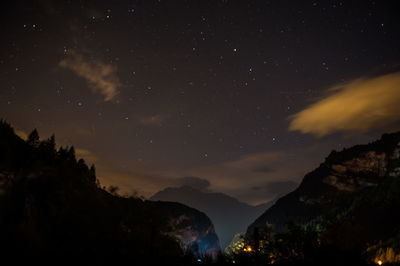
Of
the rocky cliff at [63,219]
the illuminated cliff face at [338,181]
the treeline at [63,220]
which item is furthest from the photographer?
the illuminated cliff face at [338,181]

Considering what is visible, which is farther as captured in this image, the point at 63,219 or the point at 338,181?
the point at 338,181

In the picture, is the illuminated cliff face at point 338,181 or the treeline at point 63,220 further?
the illuminated cliff face at point 338,181

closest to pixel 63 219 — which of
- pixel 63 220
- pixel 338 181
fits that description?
pixel 63 220

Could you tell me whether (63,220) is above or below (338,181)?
below

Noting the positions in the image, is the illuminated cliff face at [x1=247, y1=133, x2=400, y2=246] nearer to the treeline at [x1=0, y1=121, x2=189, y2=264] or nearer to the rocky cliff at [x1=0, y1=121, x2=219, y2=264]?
the rocky cliff at [x1=0, y1=121, x2=219, y2=264]

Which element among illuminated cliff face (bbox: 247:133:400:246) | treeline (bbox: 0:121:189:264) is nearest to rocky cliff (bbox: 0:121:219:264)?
treeline (bbox: 0:121:189:264)

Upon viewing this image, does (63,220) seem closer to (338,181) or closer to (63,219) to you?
(63,219)

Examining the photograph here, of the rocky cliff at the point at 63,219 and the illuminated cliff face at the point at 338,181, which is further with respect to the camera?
the illuminated cliff face at the point at 338,181

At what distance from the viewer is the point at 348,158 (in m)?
165

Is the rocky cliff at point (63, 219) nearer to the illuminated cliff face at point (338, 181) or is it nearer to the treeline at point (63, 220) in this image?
the treeline at point (63, 220)

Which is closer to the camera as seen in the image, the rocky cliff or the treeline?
the rocky cliff

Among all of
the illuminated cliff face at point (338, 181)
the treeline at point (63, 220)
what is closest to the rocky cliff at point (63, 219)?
the treeline at point (63, 220)

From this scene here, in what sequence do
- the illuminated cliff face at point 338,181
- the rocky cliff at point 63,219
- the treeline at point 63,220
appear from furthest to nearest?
the illuminated cliff face at point 338,181
the treeline at point 63,220
the rocky cliff at point 63,219

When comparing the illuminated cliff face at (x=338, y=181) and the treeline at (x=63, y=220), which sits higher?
Answer: the illuminated cliff face at (x=338, y=181)
